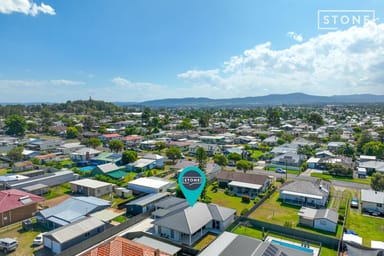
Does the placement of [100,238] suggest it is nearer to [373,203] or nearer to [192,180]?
[192,180]

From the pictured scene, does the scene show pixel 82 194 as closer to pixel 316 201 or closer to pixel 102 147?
pixel 316 201

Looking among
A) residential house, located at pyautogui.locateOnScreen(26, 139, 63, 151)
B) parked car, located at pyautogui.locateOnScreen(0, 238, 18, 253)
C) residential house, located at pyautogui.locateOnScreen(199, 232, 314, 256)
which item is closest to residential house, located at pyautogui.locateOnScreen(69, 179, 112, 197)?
parked car, located at pyautogui.locateOnScreen(0, 238, 18, 253)

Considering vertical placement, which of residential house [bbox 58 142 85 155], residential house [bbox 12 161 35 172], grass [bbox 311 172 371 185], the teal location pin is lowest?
grass [bbox 311 172 371 185]

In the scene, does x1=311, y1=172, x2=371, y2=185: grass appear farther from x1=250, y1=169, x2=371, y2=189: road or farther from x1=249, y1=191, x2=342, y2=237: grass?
x1=249, y1=191, x2=342, y2=237: grass

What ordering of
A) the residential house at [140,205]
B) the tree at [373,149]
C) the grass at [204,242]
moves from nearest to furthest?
1. the grass at [204,242]
2. the residential house at [140,205]
3. the tree at [373,149]

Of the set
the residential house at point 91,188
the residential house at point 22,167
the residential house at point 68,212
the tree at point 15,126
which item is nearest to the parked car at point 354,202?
the residential house at point 68,212

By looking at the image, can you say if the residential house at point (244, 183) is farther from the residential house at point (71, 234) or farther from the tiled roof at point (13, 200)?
the tiled roof at point (13, 200)

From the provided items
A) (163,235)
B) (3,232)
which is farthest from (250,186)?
(3,232)
